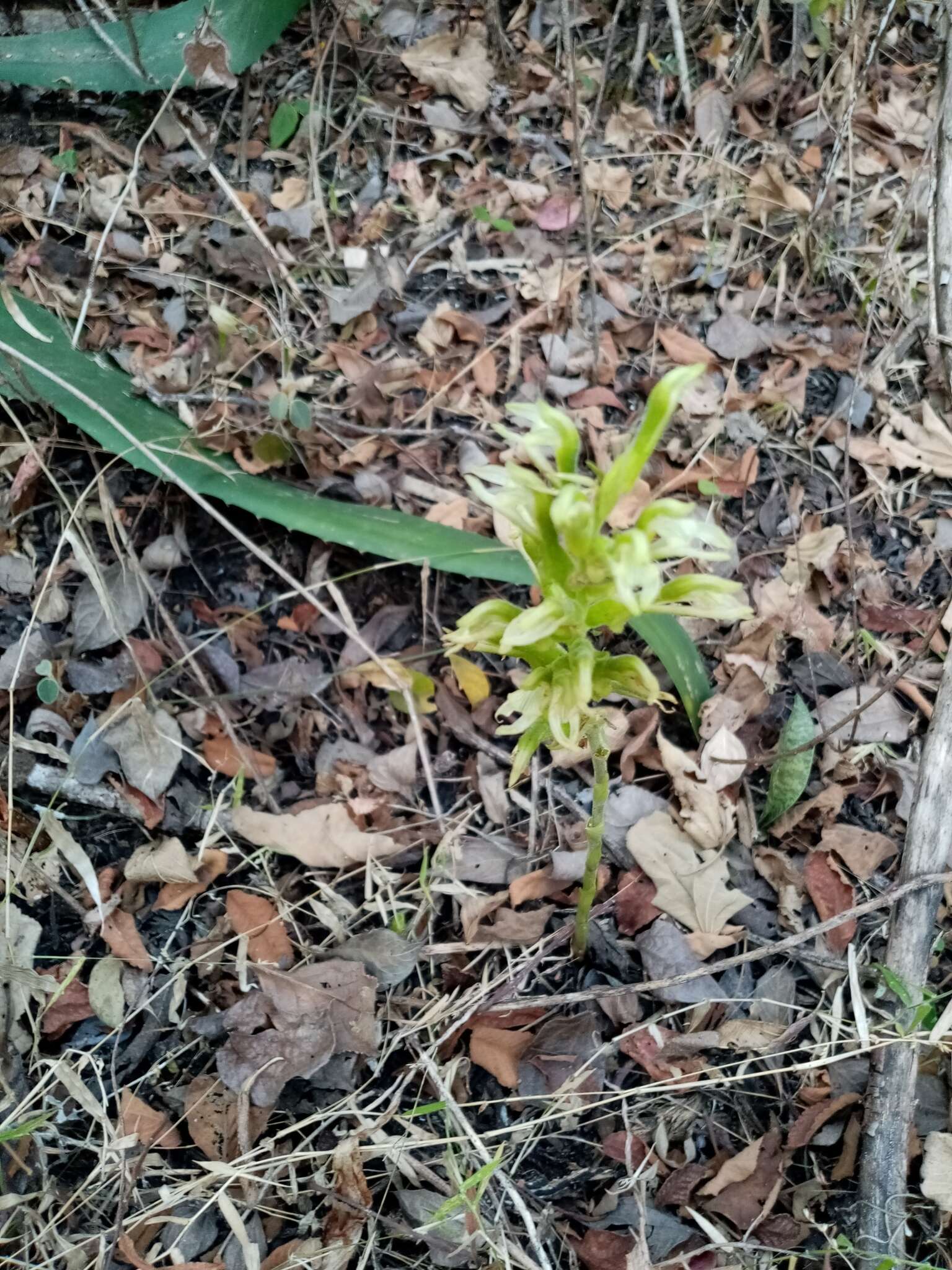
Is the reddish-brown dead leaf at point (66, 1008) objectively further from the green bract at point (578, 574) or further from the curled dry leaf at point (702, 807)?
the curled dry leaf at point (702, 807)

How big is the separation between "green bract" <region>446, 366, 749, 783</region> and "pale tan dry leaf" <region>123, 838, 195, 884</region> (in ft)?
2.40

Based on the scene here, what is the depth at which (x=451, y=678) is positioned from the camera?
1751 millimetres

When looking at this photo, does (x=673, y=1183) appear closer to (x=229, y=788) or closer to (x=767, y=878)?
(x=767, y=878)

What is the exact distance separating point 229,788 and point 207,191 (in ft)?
4.87

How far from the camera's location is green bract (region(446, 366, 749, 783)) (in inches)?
34.0

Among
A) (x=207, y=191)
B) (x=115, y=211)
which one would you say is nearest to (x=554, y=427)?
(x=115, y=211)

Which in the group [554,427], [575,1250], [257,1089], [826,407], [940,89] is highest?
[940,89]

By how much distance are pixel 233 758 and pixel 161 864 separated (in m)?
0.22

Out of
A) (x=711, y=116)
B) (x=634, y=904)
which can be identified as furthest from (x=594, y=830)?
(x=711, y=116)

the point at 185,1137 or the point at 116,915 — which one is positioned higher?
the point at 116,915

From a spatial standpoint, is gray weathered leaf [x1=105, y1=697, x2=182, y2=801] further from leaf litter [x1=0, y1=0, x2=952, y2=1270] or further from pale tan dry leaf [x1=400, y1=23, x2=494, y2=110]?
pale tan dry leaf [x1=400, y1=23, x2=494, y2=110]

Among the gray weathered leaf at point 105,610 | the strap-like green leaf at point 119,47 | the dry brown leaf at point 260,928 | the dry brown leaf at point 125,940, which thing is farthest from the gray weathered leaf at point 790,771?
the strap-like green leaf at point 119,47

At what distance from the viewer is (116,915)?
1.49m

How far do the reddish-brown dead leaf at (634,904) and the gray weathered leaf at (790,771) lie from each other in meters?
0.25
